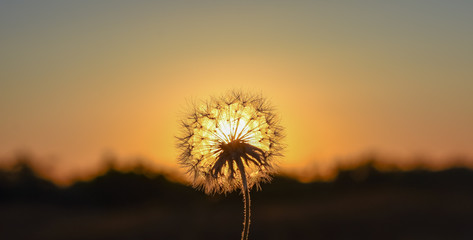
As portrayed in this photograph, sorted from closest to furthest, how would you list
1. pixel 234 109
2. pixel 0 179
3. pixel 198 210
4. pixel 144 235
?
pixel 234 109
pixel 144 235
pixel 198 210
pixel 0 179

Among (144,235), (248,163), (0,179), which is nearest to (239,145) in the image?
(248,163)

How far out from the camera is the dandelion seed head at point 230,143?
7.63 m

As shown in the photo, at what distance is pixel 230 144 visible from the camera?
767 centimetres

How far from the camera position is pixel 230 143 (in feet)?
25.2

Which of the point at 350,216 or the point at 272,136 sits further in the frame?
the point at 350,216

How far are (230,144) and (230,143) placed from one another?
0.05 feet

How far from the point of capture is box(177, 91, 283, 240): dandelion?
25.0 ft

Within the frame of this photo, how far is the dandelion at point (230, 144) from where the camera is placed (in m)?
7.62

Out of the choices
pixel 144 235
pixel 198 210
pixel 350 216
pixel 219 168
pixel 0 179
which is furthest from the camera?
pixel 0 179

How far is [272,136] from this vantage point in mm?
8008

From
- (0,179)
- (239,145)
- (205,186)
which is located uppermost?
(0,179)

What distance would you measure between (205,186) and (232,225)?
17.6 meters

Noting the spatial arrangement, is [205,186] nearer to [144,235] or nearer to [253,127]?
[253,127]

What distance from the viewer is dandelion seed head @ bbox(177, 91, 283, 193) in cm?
763
